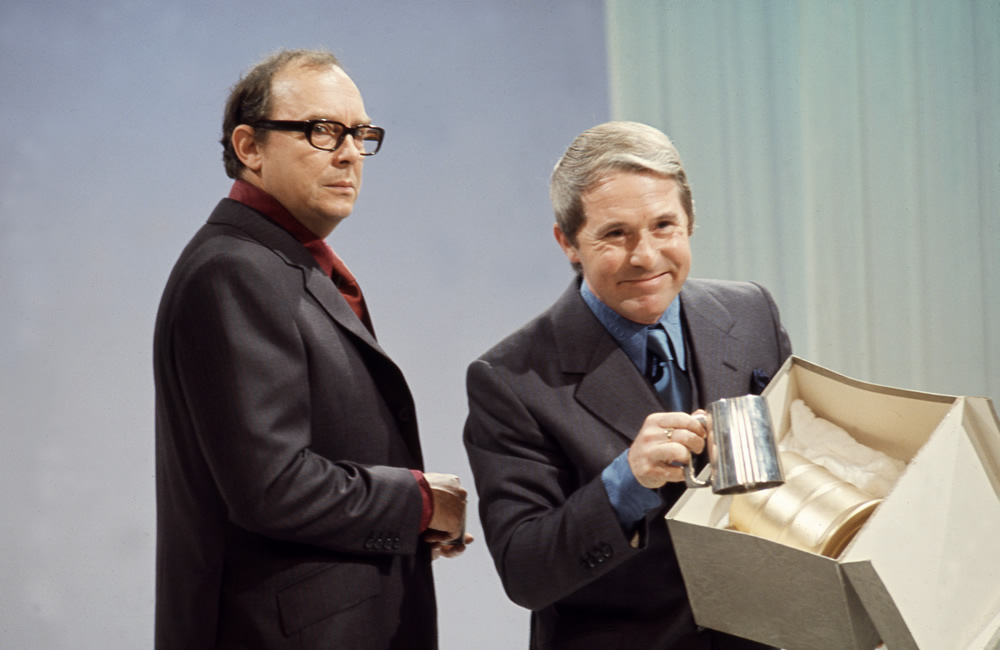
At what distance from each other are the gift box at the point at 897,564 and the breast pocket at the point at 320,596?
61 cm

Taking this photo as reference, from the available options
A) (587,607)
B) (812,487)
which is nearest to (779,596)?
(812,487)

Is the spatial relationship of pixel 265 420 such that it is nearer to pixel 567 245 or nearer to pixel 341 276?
pixel 341 276

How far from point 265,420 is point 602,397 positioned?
531mm

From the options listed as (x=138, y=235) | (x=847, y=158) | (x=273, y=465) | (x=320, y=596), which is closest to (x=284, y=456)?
(x=273, y=465)

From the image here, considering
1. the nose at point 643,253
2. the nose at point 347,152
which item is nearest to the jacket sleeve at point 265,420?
the nose at point 347,152

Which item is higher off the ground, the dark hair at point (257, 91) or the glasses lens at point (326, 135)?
the dark hair at point (257, 91)

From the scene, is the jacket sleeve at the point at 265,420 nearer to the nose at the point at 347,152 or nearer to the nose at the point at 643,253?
the nose at the point at 347,152

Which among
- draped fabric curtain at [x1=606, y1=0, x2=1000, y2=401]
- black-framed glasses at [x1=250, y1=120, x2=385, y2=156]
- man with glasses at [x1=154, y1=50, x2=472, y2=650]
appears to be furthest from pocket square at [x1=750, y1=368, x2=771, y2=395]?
draped fabric curtain at [x1=606, y1=0, x2=1000, y2=401]

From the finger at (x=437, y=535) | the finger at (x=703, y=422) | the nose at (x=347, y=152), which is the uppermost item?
the nose at (x=347, y=152)

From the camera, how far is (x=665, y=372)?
160 cm

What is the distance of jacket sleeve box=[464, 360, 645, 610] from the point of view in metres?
1.38

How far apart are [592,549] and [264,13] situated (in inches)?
91.2

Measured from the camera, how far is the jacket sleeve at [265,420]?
5.18ft

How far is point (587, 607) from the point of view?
1.51 meters
